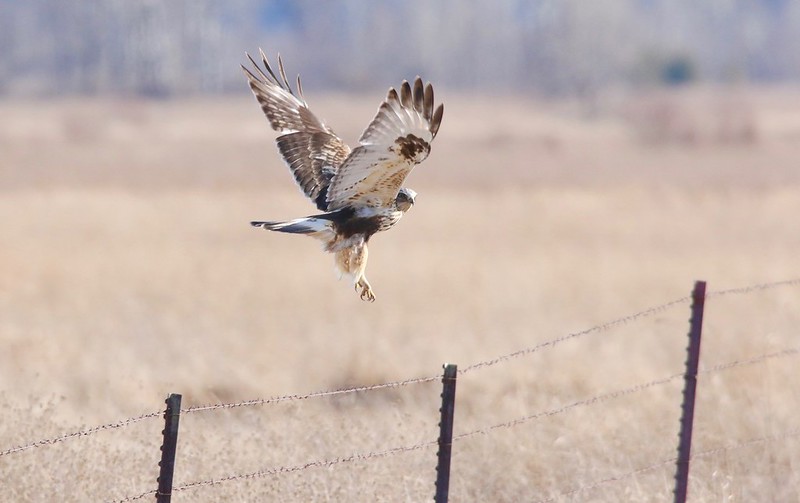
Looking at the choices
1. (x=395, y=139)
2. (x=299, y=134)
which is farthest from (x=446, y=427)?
(x=299, y=134)

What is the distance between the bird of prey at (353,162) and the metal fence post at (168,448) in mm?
1574

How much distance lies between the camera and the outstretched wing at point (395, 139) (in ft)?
16.8

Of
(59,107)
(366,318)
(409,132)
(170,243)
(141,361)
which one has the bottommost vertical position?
(409,132)

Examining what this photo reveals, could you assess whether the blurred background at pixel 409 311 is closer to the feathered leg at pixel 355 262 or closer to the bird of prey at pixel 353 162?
the feathered leg at pixel 355 262

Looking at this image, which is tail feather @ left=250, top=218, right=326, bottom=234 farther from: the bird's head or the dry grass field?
the dry grass field

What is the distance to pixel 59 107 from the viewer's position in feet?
194

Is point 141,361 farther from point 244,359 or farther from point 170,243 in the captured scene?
point 170,243

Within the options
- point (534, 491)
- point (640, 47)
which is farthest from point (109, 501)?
point (640, 47)

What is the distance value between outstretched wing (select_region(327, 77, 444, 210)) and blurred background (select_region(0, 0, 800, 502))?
112 centimetres

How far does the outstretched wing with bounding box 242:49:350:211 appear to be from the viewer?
6.46 m

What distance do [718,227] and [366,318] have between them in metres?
7.84

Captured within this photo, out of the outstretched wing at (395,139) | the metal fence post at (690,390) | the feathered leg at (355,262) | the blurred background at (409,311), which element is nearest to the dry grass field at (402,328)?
the blurred background at (409,311)

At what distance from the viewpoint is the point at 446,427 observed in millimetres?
4387

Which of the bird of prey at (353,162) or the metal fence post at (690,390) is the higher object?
the bird of prey at (353,162)
